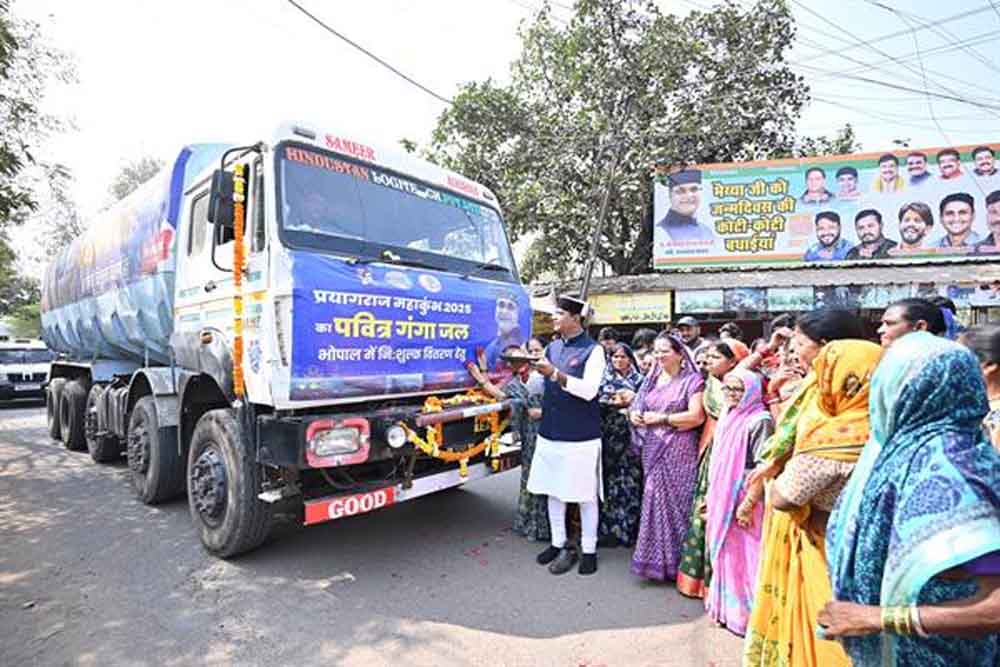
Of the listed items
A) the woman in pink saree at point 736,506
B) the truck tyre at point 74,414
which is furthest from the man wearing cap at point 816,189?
the truck tyre at point 74,414

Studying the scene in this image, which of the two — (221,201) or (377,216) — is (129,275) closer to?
(221,201)

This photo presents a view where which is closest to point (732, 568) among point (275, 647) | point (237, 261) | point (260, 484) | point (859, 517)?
point (859, 517)

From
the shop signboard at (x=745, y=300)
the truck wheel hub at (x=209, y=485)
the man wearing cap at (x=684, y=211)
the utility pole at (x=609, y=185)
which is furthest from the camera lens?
the man wearing cap at (x=684, y=211)

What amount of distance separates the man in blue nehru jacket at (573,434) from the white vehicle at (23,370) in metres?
13.5

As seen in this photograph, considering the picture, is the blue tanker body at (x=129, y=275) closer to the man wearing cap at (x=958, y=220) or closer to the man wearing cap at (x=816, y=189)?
the man wearing cap at (x=816, y=189)

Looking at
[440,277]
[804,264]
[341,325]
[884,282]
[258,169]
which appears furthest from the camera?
[804,264]

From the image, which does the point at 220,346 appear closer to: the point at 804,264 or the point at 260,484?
the point at 260,484

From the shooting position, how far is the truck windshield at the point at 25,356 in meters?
12.8

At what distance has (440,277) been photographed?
3768 millimetres

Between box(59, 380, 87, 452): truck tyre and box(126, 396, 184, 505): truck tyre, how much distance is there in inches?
120

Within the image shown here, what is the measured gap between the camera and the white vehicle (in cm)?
1265

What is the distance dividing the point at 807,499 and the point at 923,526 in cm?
64

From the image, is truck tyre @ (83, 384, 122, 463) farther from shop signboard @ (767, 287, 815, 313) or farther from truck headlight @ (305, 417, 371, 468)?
shop signboard @ (767, 287, 815, 313)

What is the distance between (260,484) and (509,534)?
5.95 ft
